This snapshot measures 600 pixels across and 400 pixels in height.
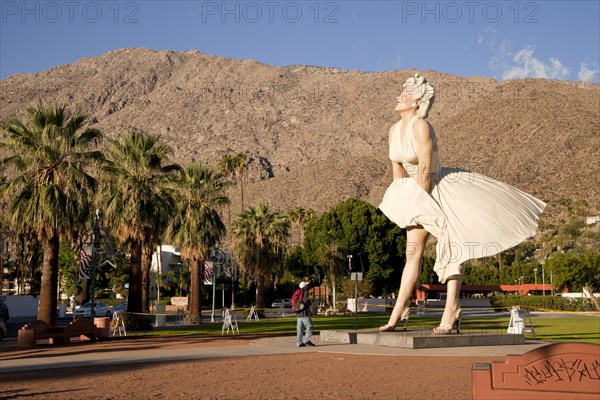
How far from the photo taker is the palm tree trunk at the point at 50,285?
93.1 ft

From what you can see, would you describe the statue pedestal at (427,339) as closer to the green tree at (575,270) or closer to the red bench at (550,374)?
the red bench at (550,374)

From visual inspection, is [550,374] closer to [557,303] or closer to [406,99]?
[406,99]

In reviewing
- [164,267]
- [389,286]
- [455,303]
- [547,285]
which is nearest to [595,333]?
[455,303]

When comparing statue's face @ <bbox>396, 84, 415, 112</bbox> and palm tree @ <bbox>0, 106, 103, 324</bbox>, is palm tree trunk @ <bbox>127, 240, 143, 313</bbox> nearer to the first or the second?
palm tree @ <bbox>0, 106, 103, 324</bbox>

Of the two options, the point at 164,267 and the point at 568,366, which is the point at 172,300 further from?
the point at 568,366

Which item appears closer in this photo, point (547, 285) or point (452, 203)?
point (452, 203)

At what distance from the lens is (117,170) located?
1373 inches

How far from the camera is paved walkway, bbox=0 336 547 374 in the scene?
1797cm

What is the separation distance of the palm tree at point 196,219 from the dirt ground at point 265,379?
23480 mm

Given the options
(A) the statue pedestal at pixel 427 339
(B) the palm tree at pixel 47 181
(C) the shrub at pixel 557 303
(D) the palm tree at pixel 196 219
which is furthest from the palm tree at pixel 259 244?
(A) the statue pedestal at pixel 427 339

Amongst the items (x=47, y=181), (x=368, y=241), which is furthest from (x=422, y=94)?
(x=368, y=241)

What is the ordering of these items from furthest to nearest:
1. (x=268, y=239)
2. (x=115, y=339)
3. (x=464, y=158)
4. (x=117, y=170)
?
(x=464, y=158), (x=268, y=239), (x=117, y=170), (x=115, y=339)

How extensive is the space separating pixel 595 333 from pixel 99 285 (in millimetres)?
66356

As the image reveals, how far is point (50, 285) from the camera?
93.1 feet
